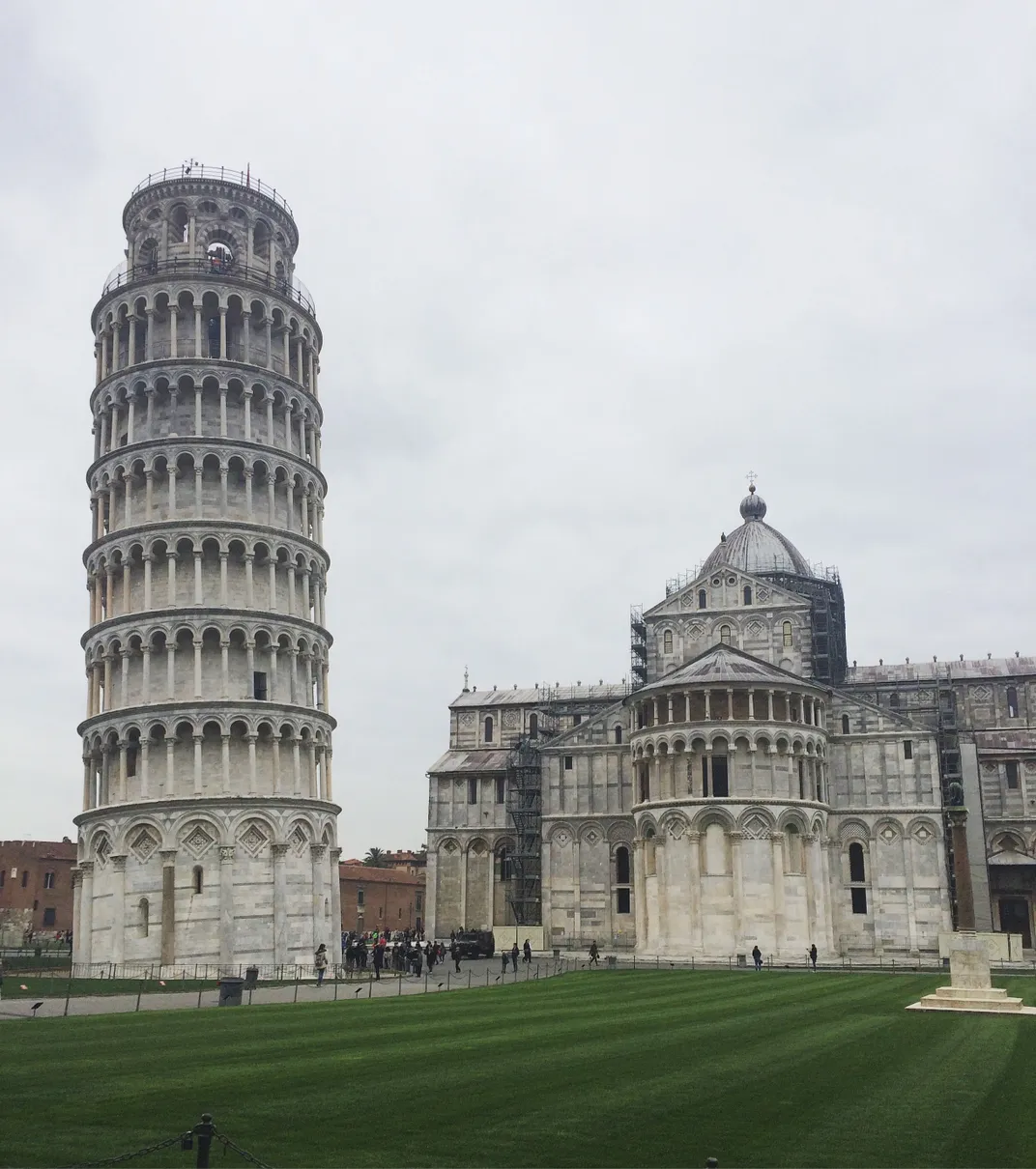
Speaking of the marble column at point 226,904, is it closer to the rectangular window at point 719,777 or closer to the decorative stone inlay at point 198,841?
the decorative stone inlay at point 198,841

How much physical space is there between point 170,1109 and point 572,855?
200ft

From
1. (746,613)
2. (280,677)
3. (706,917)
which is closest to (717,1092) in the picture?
(280,677)

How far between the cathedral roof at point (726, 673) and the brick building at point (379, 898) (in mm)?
37069

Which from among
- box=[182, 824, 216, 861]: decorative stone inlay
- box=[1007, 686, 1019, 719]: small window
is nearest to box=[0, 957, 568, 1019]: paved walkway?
box=[182, 824, 216, 861]: decorative stone inlay

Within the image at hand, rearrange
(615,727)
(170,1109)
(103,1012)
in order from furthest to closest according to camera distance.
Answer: (615,727), (103,1012), (170,1109)

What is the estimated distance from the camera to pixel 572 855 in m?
76.8

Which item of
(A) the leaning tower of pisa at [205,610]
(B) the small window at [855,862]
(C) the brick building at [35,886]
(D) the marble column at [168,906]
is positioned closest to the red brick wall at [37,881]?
(C) the brick building at [35,886]

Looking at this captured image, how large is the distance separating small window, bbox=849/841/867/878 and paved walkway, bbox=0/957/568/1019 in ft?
80.8

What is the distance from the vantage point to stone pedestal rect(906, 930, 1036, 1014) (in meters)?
33.8

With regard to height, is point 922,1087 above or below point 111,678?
below

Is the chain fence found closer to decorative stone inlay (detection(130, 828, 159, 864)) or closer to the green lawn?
the green lawn

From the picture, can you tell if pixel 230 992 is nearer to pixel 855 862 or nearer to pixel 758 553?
pixel 855 862

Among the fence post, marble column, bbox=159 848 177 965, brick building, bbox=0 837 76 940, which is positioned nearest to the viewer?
the fence post

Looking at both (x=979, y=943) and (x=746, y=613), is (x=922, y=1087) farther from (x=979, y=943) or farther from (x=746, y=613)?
(x=746, y=613)
